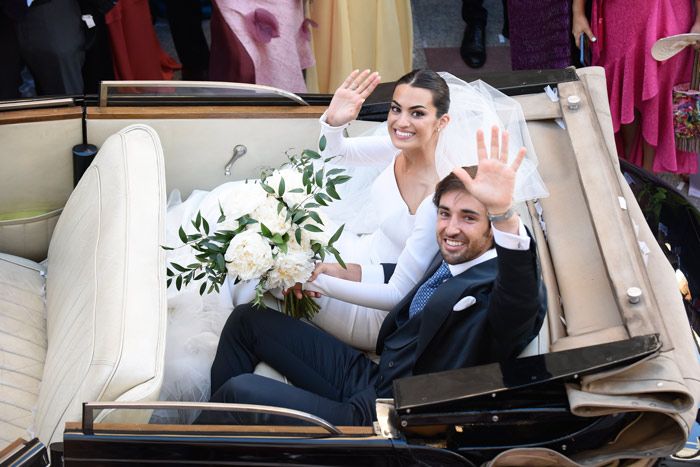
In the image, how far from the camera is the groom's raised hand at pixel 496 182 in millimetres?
2236

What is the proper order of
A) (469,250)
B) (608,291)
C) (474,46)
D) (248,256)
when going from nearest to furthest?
(608,291)
(469,250)
(248,256)
(474,46)

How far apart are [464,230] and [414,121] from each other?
631 millimetres

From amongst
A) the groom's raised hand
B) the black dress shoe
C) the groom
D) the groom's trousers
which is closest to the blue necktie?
the groom

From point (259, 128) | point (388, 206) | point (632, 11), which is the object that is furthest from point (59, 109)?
point (632, 11)

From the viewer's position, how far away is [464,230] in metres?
2.50

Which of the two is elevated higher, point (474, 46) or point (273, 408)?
point (474, 46)

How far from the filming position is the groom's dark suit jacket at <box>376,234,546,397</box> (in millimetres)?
2221

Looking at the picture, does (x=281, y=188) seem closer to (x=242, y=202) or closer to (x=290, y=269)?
(x=242, y=202)

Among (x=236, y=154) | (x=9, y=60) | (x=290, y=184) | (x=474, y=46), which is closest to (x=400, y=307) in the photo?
(x=290, y=184)

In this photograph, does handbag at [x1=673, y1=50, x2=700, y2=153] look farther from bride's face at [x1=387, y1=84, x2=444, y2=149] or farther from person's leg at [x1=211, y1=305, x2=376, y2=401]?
person's leg at [x1=211, y1=305, x2=376, y2=401]

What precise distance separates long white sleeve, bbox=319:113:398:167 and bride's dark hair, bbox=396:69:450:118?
0.29 meters

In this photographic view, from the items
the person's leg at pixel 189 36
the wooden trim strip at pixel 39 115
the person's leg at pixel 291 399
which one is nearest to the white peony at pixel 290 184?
the person's leg at pixel 291 399

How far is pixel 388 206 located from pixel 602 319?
37.4 inches

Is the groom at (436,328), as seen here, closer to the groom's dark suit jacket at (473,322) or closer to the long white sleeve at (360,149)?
the groom's dark suit jacket at (473,322)
